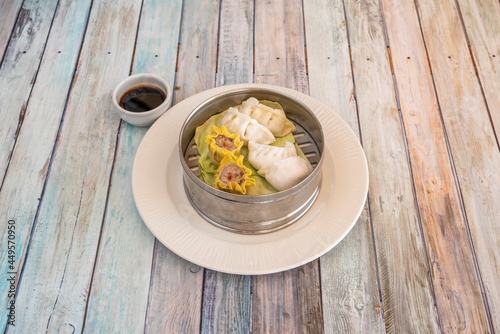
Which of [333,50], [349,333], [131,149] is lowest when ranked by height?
[349,333]

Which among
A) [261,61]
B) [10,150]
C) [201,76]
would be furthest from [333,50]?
[10,150]

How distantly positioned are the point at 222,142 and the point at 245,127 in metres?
0.09

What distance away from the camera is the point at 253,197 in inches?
39.0

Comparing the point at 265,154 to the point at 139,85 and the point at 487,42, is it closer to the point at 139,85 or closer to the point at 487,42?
the point at 139,85

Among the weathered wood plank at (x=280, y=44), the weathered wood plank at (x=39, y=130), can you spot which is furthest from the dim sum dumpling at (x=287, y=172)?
the weathered wood plank at (x=39, y=130)

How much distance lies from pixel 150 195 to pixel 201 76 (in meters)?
0.60

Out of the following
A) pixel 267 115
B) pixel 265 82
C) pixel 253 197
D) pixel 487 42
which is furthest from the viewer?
pixel 487 42

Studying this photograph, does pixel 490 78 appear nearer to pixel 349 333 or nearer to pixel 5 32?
pixel 349 333

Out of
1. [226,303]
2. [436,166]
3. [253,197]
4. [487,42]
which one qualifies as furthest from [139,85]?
[487,42]

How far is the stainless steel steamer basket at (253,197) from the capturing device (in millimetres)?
1022

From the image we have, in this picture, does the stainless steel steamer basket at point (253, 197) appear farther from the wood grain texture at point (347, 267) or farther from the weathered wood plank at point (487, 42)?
the weathered wood plank at point (487, 42)

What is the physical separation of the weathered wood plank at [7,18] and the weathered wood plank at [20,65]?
2 cm

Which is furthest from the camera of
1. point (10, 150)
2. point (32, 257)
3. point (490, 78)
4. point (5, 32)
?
point (5, 32)

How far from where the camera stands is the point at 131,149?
1.37m
